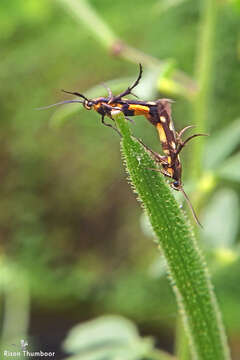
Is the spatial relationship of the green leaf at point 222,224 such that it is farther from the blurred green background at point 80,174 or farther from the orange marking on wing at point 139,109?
the blurred green background at point 80,174

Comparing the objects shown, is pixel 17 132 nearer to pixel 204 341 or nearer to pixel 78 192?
pixel 78 192

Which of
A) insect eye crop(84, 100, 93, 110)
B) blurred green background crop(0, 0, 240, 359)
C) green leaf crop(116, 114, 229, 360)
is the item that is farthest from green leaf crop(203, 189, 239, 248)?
blurred green background crop(0, 0, 240, 359)

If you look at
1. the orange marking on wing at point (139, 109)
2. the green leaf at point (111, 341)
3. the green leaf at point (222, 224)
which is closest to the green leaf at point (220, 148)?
the green leaf at point (222, 224)

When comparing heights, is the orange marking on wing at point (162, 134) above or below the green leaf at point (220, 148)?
below

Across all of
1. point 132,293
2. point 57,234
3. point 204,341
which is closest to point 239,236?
point 132,293

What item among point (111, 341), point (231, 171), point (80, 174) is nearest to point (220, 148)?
point (231, 171)

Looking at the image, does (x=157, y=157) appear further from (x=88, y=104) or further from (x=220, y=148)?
(x=220, y=148)
